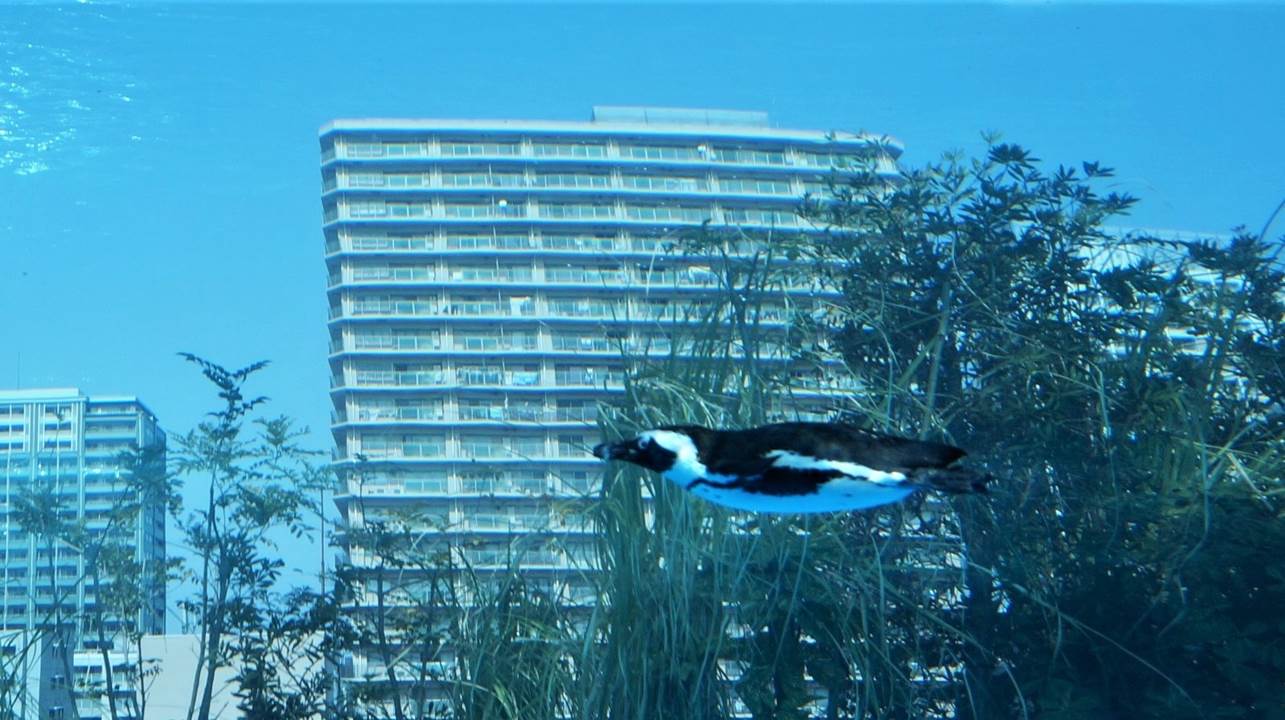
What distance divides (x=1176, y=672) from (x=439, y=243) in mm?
2837

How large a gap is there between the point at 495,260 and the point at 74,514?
5.55 feet

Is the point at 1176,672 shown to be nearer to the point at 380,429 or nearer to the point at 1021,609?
the point at 1021,609

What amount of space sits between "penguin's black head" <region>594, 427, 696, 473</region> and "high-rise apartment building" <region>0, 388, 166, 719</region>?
11.4 feet

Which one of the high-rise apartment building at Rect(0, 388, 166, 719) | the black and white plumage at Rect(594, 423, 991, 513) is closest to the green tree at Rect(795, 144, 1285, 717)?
the black and white plumage at Rect(594, 423, 991, 513)

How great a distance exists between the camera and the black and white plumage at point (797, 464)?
422mm

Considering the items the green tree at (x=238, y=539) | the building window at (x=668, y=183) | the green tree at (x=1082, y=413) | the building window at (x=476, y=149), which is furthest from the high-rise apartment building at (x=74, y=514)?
the green tree at (x=1082, y=413)

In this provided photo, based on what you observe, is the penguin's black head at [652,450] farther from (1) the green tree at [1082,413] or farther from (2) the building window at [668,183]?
(2) the building window at [668,183]

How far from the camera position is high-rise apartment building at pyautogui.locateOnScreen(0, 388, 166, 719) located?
11.2ft

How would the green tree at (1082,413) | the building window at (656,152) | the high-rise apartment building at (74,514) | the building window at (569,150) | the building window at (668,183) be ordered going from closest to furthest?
1. the green tree at (1082,413)
2. the high-rise apartment building at (74,514)
3. the building window at (668,183)
4. the building window at (656,152)
5. the building window at (569,150)

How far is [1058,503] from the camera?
113 inches

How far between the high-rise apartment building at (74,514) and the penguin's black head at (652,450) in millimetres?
3468

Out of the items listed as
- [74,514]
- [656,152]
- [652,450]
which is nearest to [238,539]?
[74,514]

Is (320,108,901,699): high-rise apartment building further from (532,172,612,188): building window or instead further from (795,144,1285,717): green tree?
(795,144,1285,717): green tree

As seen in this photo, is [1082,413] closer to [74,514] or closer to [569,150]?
[569,150]
